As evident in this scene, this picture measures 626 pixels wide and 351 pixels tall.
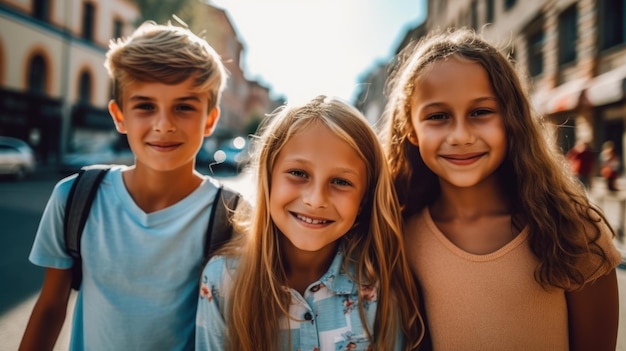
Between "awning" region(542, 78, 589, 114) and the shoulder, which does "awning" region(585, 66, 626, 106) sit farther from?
the shoulder

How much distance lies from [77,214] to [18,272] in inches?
156

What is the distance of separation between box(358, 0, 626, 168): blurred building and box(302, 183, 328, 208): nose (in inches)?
256

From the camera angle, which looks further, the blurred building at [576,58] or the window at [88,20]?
the window at [88,20]

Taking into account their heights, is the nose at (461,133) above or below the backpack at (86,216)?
above

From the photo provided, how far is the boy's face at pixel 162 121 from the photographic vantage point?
69.7 inches

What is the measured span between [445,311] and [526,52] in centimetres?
1709

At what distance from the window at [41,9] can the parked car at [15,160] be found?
822 cm

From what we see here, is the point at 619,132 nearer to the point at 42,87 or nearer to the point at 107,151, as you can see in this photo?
the point at 107,151

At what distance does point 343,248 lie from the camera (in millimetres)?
1838

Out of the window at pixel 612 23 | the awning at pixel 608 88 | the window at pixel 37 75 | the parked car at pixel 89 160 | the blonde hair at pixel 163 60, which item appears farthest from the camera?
the window at pixel 37 75

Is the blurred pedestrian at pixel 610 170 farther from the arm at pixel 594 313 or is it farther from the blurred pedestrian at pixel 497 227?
the arm at pixel 594 313

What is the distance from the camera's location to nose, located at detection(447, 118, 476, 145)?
1596 mm

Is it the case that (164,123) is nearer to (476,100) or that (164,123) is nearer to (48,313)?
(48,313)

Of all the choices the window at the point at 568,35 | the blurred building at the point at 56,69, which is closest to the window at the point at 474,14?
the window at the point at 568,35
